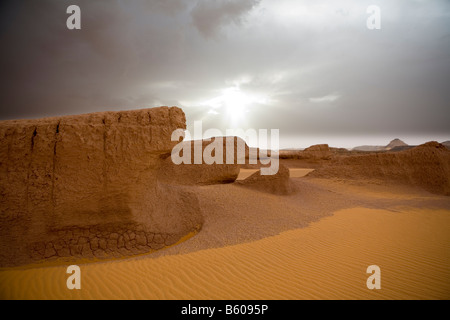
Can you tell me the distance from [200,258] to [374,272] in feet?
9.15

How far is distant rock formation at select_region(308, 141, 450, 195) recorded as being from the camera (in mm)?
11164

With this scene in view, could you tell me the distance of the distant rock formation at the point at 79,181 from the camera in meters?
4.58

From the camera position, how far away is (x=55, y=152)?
4.66 metres

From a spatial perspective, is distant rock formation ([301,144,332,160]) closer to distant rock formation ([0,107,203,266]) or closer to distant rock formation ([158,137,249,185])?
distant rock formation ([158,137,249,185])

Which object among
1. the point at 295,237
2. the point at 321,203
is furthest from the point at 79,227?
the point at 321,203

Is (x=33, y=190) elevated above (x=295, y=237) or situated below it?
above

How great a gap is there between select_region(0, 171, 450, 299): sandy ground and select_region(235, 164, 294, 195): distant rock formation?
5.42 ft

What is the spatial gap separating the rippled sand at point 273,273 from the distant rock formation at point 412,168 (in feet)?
24.5

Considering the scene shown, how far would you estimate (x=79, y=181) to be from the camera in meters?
4.75

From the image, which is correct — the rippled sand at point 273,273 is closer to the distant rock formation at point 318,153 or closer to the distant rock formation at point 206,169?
the distant rock formation at point 206,169

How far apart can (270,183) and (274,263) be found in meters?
5.03

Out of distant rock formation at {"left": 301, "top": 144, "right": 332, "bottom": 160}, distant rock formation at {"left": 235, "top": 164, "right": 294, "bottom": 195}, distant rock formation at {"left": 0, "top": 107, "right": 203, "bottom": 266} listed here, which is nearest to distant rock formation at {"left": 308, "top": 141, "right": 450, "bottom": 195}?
distant rock formation at {"left": 235, "top": 164, "right": 294, "bottom": 195}
